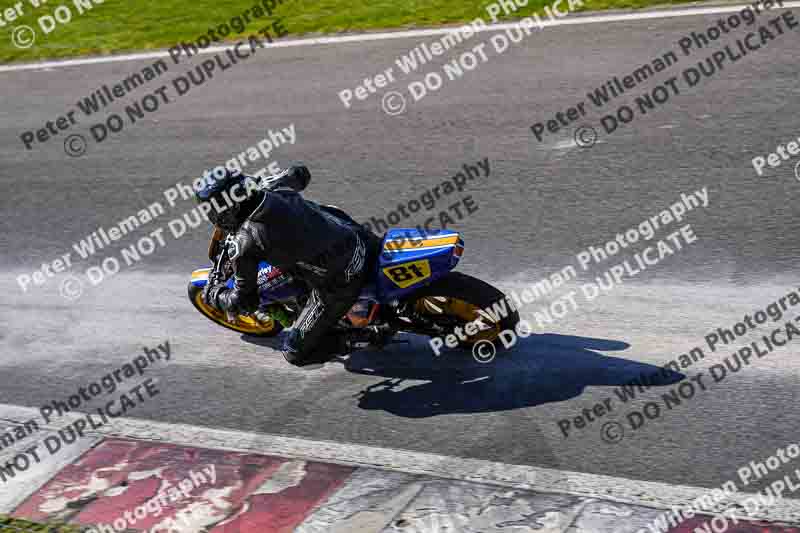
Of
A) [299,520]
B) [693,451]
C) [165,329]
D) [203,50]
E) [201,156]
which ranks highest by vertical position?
[203,50]

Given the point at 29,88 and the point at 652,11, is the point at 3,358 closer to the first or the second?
the point at 29,88

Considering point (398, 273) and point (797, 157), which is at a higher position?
point (398, 273)

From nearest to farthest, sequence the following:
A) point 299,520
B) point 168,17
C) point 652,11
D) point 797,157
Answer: point 299,520
point 797,157
point 652,11
point 168,17

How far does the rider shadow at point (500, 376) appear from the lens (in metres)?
7.26

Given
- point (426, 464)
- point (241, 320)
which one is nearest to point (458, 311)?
point (426, 464)

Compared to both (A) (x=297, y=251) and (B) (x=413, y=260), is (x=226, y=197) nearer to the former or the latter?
(A) (x=297, y=251)

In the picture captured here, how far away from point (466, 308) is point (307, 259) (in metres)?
1.32

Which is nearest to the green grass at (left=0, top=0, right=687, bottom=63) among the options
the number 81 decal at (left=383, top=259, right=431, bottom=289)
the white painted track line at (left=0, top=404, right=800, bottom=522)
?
the number 81 decal at (left=383, top=259, right=431, bottom=289)

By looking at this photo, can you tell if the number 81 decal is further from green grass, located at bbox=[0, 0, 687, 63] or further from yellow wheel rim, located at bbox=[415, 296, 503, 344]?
green grass, located at bbox=[0, 0, 687, 63]

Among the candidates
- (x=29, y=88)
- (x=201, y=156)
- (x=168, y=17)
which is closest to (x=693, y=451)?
(x=201, y=156)

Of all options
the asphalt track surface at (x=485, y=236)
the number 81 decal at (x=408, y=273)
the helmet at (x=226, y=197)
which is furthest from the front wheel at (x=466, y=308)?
the helmet at (x=226, y=197)

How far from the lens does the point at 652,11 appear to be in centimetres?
1446

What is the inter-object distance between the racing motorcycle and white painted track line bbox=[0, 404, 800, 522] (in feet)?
3.31

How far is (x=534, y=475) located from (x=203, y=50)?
1216 cm
